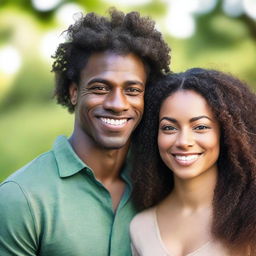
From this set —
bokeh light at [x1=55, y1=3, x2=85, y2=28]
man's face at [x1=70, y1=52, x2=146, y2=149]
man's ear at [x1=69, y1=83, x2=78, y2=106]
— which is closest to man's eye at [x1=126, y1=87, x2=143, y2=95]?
man's face at [x1=70, y1=52, x2=146, y2=149]

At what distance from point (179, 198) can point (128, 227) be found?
302mm

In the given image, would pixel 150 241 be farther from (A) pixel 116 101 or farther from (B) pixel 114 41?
(B) pixel 114 41

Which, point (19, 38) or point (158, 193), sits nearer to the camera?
point (158, 193)

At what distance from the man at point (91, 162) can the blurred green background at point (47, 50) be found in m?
4.66

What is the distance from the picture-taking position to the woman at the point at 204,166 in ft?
9.78

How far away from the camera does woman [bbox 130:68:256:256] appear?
9.78ft

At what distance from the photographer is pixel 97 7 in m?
8.57

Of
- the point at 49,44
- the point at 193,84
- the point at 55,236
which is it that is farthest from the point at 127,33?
the point at 49,44

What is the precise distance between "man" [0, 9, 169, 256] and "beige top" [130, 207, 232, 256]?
73 mm

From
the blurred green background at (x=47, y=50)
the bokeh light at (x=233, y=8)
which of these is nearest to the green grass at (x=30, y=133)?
the blurred green background at (x=47, y=50)

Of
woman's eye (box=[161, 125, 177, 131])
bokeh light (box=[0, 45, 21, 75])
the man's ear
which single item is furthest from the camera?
bokeh light (box=[0, 45, 21, 75])

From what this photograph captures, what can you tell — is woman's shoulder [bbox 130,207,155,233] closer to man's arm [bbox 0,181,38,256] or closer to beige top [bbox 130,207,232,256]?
beige top [bbox 130,207,232,256]

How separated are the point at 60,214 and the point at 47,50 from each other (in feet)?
17.9

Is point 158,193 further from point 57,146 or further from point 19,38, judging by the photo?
point 19,38
